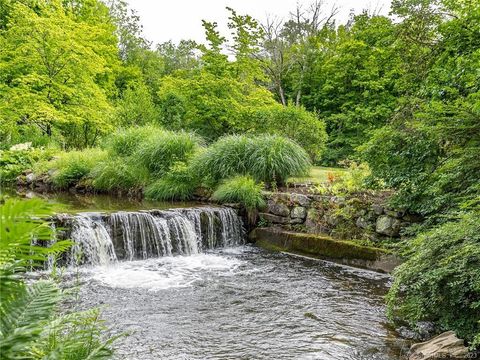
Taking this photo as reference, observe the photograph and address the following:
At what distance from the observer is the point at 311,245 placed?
7516 mm

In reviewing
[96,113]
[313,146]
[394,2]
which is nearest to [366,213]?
[313,146]

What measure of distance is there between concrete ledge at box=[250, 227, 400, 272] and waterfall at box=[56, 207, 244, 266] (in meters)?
0.69

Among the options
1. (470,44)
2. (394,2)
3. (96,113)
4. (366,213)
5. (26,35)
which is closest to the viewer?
(470,44)

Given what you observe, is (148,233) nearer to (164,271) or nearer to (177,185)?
(164,271)

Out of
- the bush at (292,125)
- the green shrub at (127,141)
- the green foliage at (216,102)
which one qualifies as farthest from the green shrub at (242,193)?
the green foliage at (216,102)

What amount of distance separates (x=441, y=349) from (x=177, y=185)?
7.11m

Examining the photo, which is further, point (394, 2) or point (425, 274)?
point (394, 2)

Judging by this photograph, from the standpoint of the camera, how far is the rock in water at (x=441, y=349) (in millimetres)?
3453

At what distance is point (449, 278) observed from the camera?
368 centimetres

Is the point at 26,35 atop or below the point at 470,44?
atop

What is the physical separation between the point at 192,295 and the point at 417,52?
16.8 feet

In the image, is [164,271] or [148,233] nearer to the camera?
[164,271]

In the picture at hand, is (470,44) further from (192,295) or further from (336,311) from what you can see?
(192,295)

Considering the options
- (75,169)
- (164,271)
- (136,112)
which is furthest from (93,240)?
(136,112)
